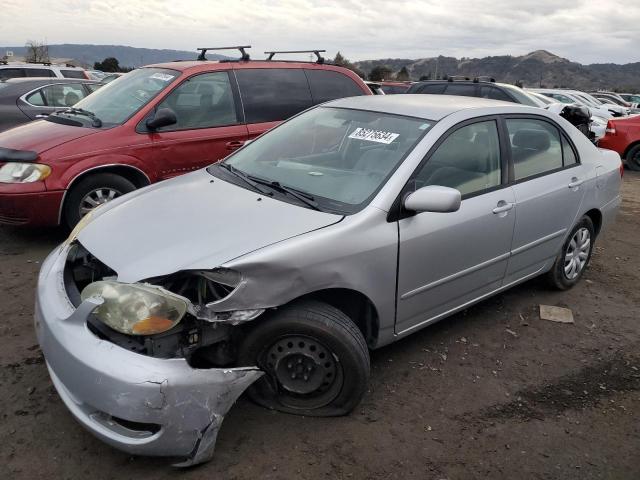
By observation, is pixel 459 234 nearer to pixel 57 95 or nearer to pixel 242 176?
pixel 242 176

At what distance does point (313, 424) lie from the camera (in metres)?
2.67

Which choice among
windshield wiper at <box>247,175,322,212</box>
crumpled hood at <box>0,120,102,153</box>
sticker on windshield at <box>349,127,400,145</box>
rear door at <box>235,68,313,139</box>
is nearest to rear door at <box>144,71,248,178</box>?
rear door at <box>235,68,313,139</box>

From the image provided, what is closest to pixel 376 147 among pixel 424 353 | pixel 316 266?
pixel 316 266

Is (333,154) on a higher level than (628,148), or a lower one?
higher

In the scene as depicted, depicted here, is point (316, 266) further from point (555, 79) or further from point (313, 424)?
point (555, 79)

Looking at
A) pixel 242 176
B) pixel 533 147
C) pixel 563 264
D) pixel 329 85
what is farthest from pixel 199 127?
pixel 563 264

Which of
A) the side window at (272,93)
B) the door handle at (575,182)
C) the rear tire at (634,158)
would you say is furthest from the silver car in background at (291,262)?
the rear tire at (634,158)

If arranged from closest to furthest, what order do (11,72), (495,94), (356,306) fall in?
(356,306) → (495,94) → (11,72)

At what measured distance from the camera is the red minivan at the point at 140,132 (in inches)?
181

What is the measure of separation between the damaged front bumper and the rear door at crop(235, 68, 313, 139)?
3.63 metres

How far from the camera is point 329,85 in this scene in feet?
20.5

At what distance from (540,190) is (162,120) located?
333 centimetres

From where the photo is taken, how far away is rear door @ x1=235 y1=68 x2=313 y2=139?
18.3 ft

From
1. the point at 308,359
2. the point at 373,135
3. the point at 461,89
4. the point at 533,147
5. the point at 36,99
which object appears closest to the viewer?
the point at 308,359
